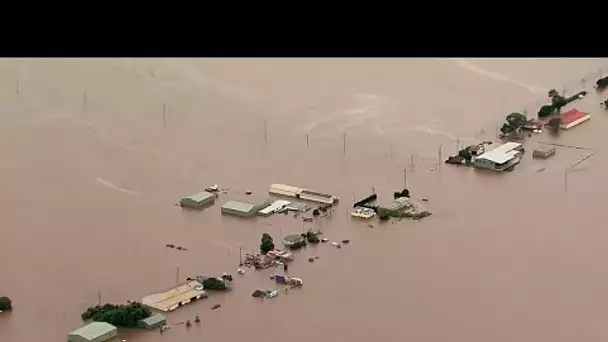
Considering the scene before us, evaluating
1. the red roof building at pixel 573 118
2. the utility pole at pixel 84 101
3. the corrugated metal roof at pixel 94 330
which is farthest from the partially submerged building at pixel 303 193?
the red roof building at pixel 573 118

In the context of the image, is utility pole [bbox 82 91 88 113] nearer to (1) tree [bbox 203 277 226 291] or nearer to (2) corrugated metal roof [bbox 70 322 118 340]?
(1) tree [bbox 203 277 226 291]

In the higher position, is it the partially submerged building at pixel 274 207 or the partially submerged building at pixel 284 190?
the partially submerged building at pixel 284 190

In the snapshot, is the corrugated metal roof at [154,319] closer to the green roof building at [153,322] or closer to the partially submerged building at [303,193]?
the green roof building at [153,322]

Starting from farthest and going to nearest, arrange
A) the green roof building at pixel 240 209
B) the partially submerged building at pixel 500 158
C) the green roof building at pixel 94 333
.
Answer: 1. the partially submerged building at pixel 500 158
2. the green roof building at pixel 240 209
3. the green roof building at pixel 94 333

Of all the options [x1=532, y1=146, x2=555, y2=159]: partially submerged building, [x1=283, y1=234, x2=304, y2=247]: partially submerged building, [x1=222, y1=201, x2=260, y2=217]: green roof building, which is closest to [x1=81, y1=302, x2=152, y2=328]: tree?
[x1=283, y1=234, x2=304, y2=247]: partially submerged building

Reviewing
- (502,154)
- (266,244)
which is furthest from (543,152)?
(266,244)
